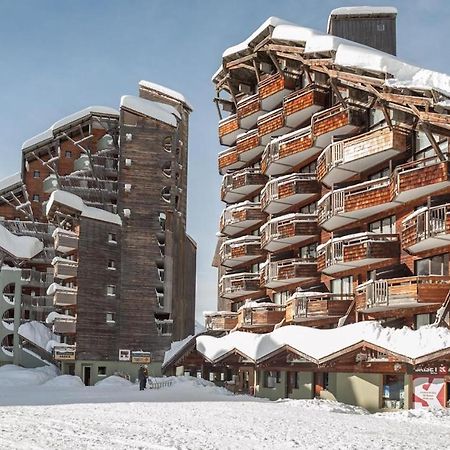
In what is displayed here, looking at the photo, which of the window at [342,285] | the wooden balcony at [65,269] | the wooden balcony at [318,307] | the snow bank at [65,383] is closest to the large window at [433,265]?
the wooden balcony at [318,307]

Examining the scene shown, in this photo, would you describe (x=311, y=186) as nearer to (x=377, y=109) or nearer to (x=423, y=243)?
(x=377, y=109)

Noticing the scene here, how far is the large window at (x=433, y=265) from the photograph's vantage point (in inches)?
1332

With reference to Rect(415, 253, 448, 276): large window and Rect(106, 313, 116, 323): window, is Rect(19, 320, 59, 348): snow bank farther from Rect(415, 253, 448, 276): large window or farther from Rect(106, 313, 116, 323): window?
Rect(415, 253, 448, 276): large window

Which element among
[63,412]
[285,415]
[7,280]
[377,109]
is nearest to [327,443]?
[285,415]

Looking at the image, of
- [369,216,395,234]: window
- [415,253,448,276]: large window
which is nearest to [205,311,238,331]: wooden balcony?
[369,216,395,234]: window

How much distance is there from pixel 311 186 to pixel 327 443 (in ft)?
87.0

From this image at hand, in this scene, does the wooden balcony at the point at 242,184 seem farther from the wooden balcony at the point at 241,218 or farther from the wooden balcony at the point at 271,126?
the wooden balcony at the point at 271,126

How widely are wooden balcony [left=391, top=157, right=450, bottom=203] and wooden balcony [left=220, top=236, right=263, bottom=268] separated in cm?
1849

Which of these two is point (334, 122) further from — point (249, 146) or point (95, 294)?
point (95, 294)

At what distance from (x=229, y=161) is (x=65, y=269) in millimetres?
17765

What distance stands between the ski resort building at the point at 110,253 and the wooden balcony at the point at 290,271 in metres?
22.3

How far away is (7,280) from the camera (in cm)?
6925

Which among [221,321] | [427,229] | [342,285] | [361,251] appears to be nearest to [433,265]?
[427,229]

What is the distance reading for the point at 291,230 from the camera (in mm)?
45219
